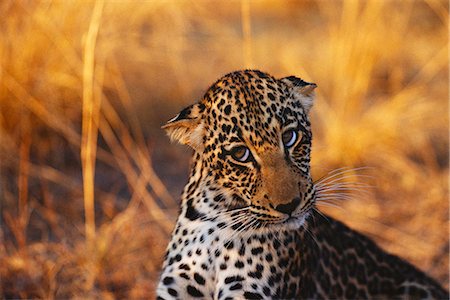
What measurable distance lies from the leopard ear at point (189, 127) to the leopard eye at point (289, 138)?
41cm

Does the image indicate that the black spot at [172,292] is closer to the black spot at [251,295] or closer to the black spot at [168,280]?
the black spot at [168,280]

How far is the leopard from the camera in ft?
14.2

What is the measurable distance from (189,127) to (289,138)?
490 mm

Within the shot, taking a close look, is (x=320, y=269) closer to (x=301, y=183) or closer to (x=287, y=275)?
(x=287, y=275)

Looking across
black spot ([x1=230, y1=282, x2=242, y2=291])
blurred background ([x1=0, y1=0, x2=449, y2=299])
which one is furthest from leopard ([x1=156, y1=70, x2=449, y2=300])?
blurred background ([x1=0, y1=0, x2=449, y2=299])

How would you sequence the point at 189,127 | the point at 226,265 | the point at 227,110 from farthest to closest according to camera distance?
the point at 226,265, the point at 189,127, the point at 227,110

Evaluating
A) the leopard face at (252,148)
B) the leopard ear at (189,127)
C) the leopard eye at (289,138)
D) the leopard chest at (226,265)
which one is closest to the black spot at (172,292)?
the leopard chest at (226,265)

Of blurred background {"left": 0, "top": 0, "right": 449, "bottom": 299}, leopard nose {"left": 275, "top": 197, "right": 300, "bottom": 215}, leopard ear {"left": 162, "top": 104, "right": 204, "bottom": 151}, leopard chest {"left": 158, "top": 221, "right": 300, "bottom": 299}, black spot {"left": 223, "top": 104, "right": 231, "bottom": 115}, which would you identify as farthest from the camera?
blurred background {"left": 0, "top": 0, "right": 449, "bottom": 299}

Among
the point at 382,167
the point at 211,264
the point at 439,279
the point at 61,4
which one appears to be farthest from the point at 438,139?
the point at 211,264

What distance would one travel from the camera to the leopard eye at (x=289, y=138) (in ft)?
14.5

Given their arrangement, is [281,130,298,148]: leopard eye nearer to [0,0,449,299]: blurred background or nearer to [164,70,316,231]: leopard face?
[164,70,316,231]: leopard face

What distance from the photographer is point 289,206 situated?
4.25 m

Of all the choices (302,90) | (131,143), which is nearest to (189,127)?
(302,90)

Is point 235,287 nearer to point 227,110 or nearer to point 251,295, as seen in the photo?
point 251,295
